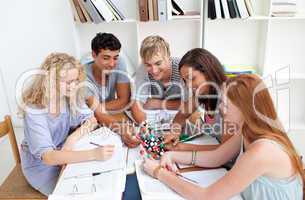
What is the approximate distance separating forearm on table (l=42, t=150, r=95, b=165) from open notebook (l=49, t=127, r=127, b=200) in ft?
0.09

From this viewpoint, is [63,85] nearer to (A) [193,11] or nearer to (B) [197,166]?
(B) [197,166]

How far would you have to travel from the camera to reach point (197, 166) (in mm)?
1275

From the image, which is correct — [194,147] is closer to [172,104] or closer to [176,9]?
[172,104]

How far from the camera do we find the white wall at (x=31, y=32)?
8.75 ft

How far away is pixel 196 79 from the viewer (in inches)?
64.2

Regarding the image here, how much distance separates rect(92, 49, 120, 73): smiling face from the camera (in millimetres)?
2051

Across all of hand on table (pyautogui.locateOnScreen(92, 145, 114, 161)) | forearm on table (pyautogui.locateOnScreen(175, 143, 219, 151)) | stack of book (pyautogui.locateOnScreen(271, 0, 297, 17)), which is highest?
stack of book (pyautogui.locateOnScreen(271, 0, 297, 17))

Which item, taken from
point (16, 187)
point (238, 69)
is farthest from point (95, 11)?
point (16, 187)

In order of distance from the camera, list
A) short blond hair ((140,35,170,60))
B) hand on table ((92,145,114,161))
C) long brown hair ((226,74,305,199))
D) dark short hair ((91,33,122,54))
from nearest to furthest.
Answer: long brown hair ((226,74,305,199)), hand on table ((92,145,114,161)), short blond hair ((140,35,170,60)), dark short hair ((91,33,122,54))

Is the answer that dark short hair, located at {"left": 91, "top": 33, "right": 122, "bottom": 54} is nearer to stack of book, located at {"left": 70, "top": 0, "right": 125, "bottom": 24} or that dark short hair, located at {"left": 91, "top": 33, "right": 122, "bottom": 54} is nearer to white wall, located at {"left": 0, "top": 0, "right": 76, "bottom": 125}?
stack of book, located at {"left": 70, "top": 0, "right": 125, "bottom": 24}

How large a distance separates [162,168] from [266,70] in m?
1.87

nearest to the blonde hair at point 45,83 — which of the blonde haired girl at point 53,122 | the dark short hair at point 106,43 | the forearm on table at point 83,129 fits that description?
the blonde haired girl at point 53,122

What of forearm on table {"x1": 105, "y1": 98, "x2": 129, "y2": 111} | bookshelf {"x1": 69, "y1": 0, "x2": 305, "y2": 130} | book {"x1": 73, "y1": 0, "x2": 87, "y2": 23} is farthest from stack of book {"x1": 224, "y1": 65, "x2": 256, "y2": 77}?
book {"x1": 73, "y1": 0, "x2": 87, "y2": 23}

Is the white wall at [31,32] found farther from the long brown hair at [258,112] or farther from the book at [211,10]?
the long brown hair at [258,112]
